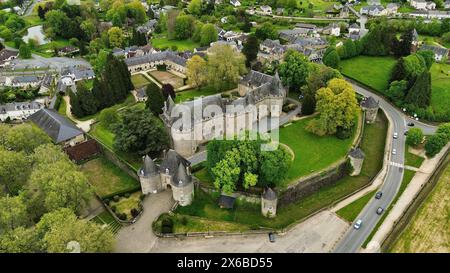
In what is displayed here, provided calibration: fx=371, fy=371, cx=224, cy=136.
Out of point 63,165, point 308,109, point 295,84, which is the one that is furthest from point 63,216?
point 295,84

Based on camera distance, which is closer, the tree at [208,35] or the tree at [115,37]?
the tree at [208,35]

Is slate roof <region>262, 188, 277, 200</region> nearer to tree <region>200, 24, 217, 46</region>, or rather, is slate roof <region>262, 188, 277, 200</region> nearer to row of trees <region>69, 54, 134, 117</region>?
row of trees <region>69, 54, 134, 117</region>

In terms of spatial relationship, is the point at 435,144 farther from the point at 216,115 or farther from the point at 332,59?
the point at 332,59

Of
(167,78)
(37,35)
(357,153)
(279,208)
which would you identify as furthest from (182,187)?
(37,35)

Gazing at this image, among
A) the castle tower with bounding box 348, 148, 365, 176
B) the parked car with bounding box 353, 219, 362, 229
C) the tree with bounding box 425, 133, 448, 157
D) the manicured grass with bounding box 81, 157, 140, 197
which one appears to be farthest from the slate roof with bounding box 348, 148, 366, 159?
the manicured grass with bounding box 81, 157, 140, 197

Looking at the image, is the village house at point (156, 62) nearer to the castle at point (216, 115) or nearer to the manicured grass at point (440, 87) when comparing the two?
the castle at point (216, 115)

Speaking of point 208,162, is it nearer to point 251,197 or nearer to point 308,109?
point 251,197

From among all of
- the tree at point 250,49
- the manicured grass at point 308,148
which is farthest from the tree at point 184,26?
the manicured grass at point 308,148
